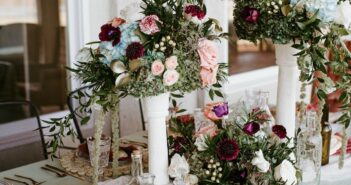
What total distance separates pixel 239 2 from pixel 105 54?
0.56m

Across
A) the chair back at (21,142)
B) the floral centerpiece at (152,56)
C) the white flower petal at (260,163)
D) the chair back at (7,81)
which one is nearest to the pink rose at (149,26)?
the floral centerpiece at (152,56)

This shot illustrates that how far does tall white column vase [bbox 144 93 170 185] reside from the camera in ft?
5.06

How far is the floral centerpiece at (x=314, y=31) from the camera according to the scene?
1.54m

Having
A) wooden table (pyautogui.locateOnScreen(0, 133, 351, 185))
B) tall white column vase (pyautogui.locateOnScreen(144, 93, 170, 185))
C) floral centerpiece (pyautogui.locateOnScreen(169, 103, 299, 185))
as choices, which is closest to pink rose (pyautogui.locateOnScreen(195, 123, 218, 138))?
floral centerpiece (pyautogui.locateOnScreen(169, 103, 299, 185))

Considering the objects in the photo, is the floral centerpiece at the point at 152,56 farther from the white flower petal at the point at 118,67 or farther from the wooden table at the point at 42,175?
the wooden table at the point at 42,175

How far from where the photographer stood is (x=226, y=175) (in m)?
1.49

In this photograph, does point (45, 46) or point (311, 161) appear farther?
point (45, 46)

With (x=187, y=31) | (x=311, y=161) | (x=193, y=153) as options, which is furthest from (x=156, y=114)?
(x=311, y=161)

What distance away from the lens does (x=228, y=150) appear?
1.45 metres

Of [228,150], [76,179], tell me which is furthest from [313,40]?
→ [76,179]

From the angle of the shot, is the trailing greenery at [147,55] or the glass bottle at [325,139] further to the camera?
the glass bottle at [325,139]

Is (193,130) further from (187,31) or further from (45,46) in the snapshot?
(45,46)

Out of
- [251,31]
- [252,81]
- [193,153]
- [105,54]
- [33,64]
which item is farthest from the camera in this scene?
[33,64]

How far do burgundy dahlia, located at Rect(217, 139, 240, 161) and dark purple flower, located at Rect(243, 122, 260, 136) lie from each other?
73mm
